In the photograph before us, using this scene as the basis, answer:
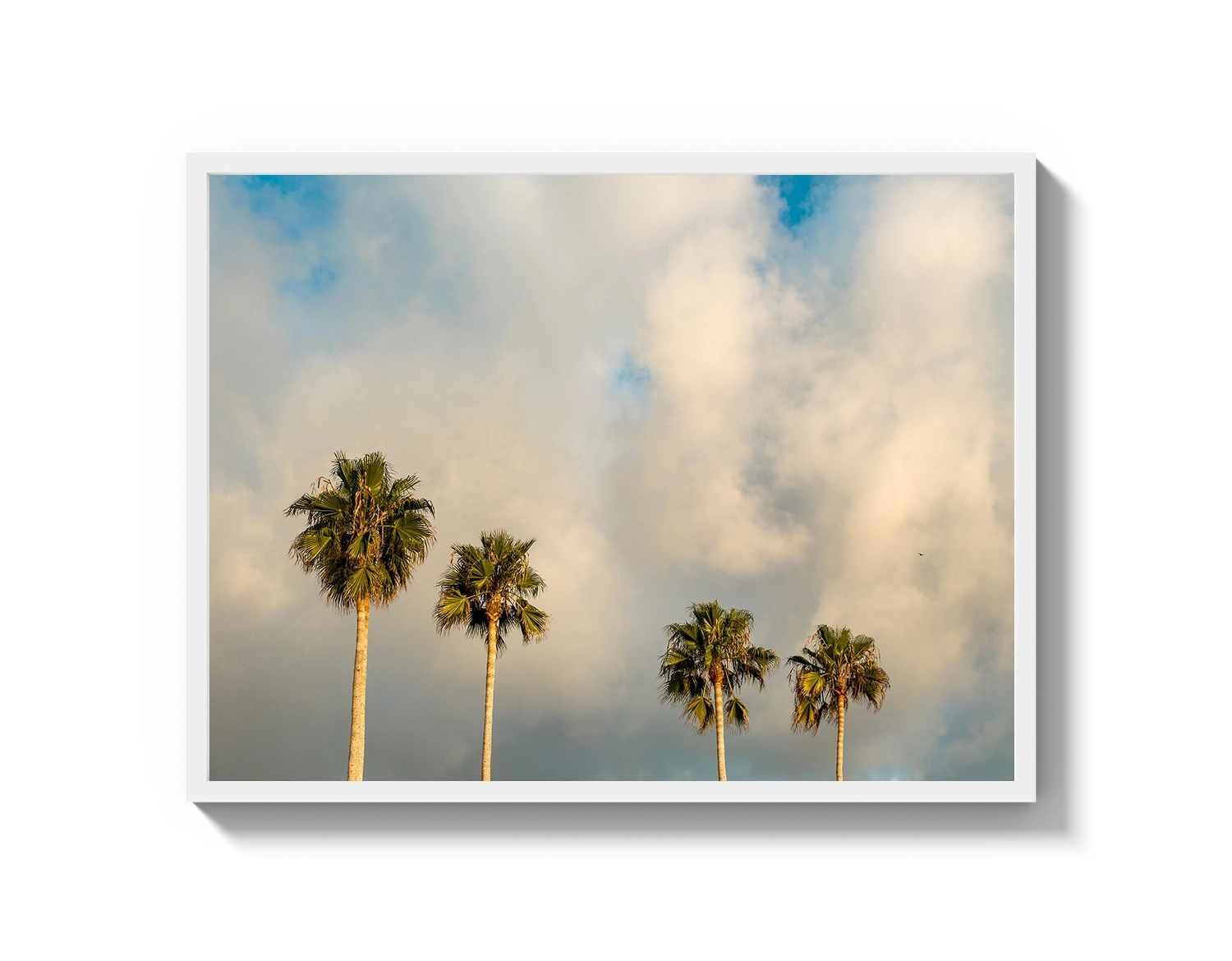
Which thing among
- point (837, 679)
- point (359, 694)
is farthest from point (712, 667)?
point (359, 694)

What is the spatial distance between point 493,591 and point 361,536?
15.5ft

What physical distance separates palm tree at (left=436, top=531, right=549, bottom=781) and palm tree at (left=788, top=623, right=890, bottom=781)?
9294 mm

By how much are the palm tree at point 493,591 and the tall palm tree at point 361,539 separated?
3508 millimetres

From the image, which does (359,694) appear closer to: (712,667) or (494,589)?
(494,589)

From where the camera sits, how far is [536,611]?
2366 centimetres

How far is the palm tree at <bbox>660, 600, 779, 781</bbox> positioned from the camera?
2770 cm

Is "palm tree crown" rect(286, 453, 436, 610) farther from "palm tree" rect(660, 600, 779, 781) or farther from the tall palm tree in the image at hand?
"palm tree" rect(660, 600, 779, 781)

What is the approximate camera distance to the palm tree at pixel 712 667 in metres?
27.7

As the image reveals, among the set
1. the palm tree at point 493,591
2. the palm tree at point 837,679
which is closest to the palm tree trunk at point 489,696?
the palm tree at point 493,591

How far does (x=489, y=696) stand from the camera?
2323 cm

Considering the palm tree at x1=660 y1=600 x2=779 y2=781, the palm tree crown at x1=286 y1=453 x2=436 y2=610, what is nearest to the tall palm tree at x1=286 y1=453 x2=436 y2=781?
the palm tree crown at x1=286 y1=453 x2=436 y2=610

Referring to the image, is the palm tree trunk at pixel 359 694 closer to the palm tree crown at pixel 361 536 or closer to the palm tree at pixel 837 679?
the palm tree crown at pixel 361 536

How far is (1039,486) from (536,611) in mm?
16380
